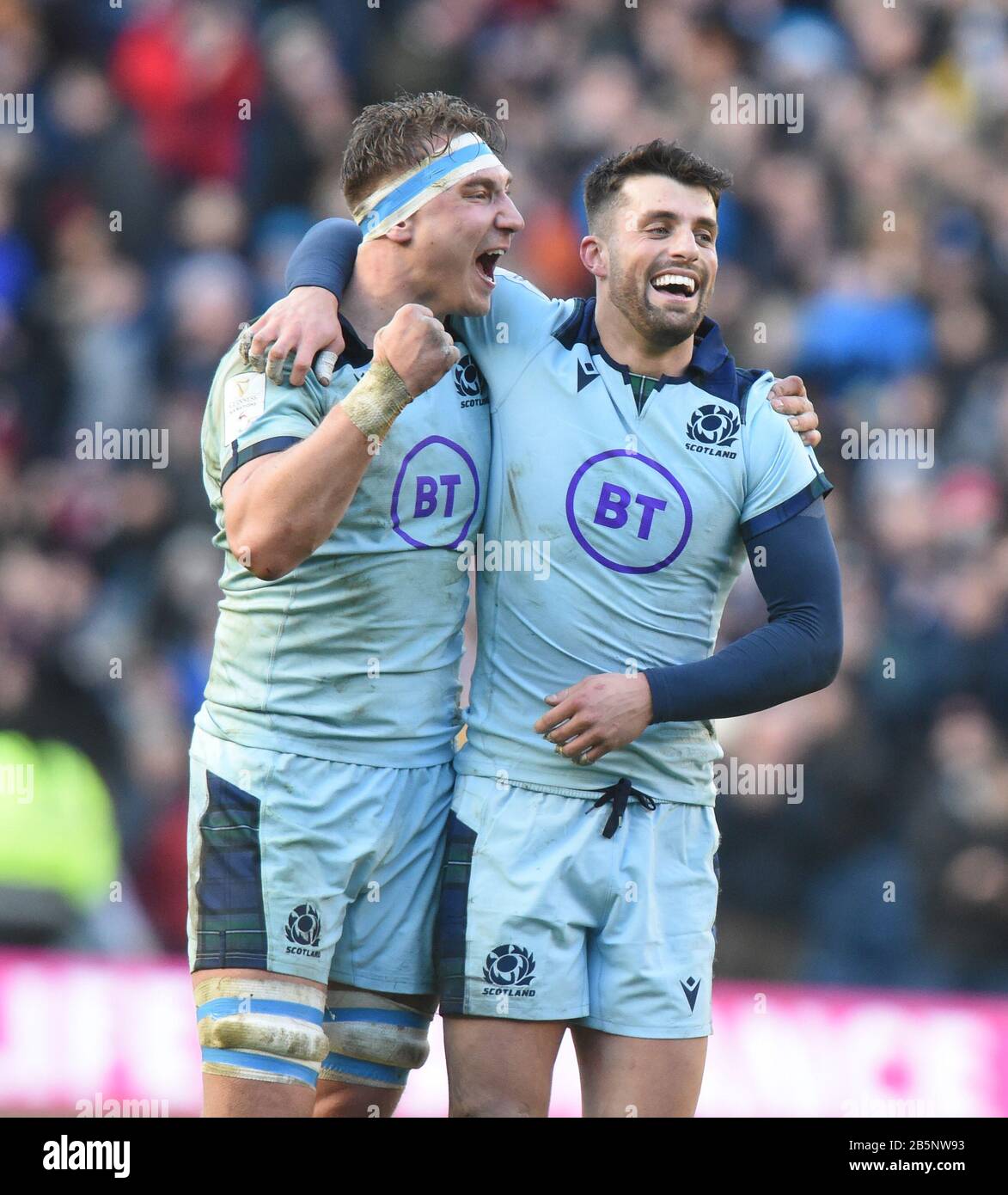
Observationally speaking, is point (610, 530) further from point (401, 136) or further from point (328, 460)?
point (401, 136)

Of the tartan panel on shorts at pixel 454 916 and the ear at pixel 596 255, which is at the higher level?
Answer: the ear at pixel 596 255

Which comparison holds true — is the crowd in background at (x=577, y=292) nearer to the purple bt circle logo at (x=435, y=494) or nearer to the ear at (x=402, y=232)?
the purple bt circle logo at (x=435, y=494)

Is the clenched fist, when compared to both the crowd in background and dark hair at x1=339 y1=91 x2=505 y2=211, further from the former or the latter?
the crowd in background

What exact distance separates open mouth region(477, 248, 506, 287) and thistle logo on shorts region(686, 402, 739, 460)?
57cm

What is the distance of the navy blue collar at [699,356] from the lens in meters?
4.30

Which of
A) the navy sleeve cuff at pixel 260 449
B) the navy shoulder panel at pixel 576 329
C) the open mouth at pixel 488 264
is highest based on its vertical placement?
the open mouth at pixel 488 264

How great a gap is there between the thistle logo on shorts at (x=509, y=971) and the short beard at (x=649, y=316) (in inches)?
55.1

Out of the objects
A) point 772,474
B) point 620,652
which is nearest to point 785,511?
point 772,474

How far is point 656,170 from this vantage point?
171 inches

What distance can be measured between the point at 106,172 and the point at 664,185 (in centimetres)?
514

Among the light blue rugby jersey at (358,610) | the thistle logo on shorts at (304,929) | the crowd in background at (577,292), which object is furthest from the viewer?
the crowd in background at (577,292)

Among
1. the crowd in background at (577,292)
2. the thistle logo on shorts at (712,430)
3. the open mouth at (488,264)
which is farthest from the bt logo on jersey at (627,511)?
the crowd in background at (577,292)
